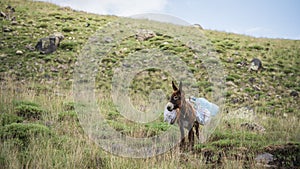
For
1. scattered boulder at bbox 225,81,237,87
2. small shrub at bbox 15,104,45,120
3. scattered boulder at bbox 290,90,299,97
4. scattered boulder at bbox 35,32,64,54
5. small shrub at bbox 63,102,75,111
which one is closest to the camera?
small shrub at bbox 15,104,45,120

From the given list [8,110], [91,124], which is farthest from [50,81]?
[91,124]

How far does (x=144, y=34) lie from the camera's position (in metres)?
23.0

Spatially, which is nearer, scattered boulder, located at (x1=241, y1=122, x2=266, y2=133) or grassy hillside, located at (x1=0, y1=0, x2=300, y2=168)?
grassy hillside, located at (x1=0, y1=0, x2=300, y2=168)

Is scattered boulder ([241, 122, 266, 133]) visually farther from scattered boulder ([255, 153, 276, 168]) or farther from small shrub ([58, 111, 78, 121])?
small shrub ([58, 111, 78, 121])

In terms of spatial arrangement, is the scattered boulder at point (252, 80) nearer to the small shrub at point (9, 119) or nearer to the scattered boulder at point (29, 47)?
the scattered boulder at point (29, 47)

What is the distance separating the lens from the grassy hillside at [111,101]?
16.4ft

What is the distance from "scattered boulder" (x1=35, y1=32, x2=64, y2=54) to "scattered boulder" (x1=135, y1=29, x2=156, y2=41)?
6.19 meters

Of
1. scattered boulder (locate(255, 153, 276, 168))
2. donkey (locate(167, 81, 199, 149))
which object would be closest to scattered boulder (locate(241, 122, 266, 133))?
scattered boulder (locate(255, 153, 276, 168))

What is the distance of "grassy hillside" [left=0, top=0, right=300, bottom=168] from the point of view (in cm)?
499

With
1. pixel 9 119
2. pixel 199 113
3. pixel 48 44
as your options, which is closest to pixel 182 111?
pixel 199 113

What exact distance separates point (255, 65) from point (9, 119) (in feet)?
53.3

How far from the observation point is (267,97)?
14.3m

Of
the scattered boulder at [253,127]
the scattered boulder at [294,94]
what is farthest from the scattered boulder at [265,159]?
the scattered boulder at [294,94]

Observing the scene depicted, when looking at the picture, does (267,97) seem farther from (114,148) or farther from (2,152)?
(2,152)
